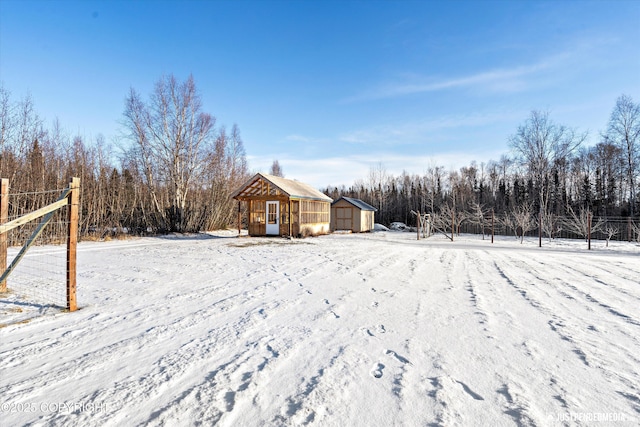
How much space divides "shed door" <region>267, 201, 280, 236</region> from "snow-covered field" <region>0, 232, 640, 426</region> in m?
11.7

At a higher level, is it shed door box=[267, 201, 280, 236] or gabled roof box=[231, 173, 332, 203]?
gabled roof box=[231, 173, 332, 203]

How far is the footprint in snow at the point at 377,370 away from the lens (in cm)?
259

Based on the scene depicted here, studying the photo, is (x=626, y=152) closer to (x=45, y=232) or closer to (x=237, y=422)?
(x=237, y=422)

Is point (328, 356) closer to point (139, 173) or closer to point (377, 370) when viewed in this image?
point (377, 370)

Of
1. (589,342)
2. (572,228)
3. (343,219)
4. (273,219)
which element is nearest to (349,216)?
(343,219)

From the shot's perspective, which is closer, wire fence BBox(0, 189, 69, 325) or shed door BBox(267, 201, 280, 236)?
wire fence BBox(0, 189, 69, 325)

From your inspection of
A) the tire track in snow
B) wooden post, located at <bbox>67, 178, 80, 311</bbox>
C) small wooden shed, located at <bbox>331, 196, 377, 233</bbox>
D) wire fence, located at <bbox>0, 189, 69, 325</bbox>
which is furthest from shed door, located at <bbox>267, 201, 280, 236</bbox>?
the tire track in snow

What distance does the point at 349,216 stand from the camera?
26.0m

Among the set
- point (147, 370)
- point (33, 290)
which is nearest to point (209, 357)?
point (147, 370)

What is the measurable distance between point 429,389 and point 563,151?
32314mm

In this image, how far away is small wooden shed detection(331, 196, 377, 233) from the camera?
25.7 m

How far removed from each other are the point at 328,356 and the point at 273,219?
1491cm

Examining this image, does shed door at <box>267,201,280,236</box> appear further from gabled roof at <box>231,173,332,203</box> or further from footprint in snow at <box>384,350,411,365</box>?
footprint in snow at <box>384,350,411,365</box>

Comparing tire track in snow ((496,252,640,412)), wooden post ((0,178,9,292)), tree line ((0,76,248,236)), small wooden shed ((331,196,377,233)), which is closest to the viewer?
tire track in snow ((496,252,640,412))
